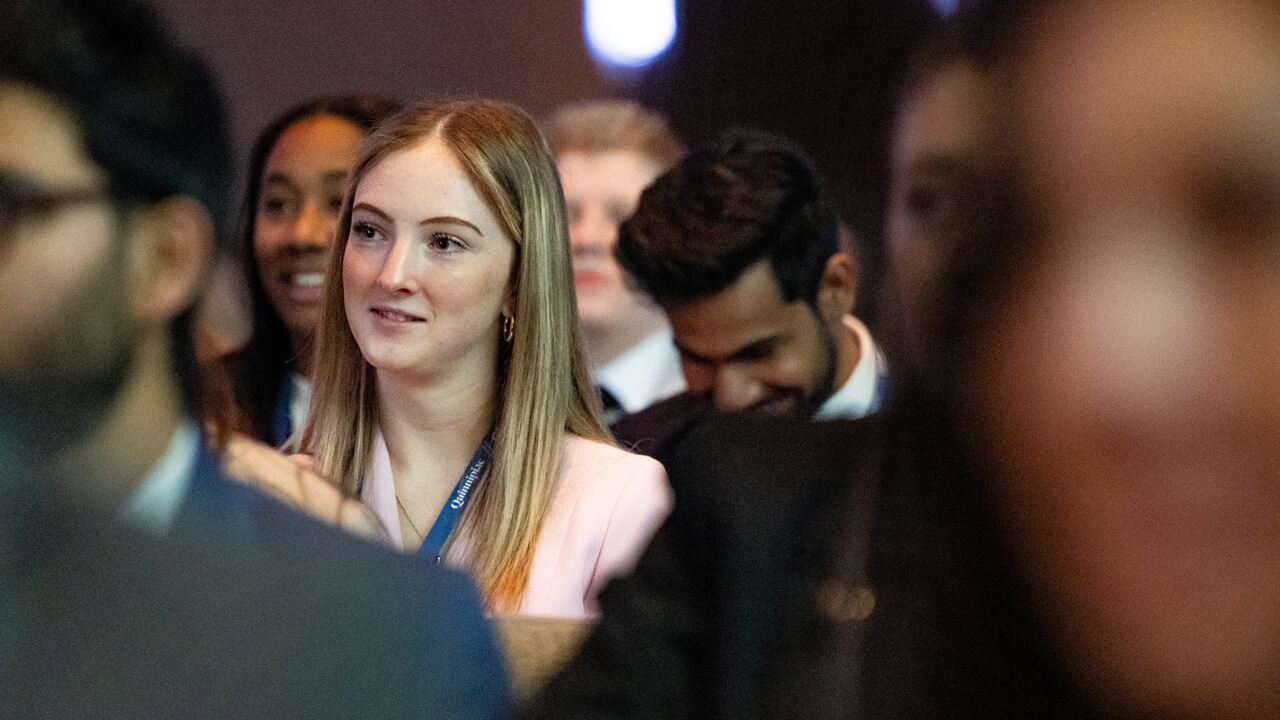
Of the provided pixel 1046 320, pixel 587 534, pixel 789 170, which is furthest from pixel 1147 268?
pixel 789 170

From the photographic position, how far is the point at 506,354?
91 cm

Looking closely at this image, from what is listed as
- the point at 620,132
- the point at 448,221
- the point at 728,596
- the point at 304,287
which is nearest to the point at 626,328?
the point at 620,132

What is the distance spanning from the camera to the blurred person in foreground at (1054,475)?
1.58 feet

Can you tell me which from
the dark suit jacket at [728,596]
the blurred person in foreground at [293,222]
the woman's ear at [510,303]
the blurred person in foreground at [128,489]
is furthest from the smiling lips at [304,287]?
the dark suit jacket at [728,596]

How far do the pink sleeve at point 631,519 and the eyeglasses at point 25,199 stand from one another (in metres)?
0.43

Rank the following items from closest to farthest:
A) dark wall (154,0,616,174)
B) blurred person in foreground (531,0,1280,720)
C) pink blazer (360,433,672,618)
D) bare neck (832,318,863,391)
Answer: blurred person in foreground (531,0,1280,720) → pink blazer (360,433,672,618) → dark wall (154,0,616,174) → bare neck (832,318,863,391)

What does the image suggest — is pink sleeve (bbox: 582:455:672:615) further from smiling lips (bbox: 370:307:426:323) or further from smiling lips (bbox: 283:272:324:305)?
smiling lips (bbox: 283:272:324:305)

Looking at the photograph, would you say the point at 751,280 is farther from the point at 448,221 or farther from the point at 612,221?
the point at 448,221

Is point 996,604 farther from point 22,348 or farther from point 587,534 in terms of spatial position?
point 22,348

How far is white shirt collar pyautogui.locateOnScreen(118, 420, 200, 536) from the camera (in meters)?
0.55

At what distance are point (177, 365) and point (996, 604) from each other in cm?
43

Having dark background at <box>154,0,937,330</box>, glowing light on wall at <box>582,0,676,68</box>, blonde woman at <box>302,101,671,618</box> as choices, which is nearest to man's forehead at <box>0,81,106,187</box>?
dark background at <box>154,0,937,330</box>

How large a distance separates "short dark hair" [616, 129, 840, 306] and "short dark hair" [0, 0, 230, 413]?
628mm

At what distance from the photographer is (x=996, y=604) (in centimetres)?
54
